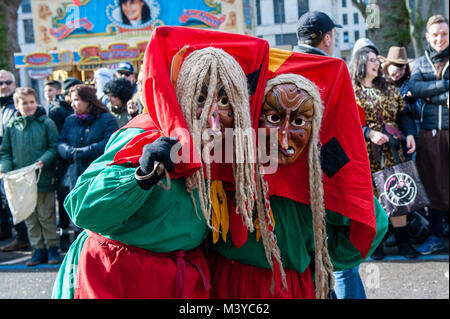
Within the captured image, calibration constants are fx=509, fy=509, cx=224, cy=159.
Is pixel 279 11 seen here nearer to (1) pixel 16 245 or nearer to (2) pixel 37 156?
(2) pixel 37 156

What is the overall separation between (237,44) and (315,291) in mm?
986

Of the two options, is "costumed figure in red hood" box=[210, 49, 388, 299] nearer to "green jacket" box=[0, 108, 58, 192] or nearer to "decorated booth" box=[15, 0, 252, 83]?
"green jacket" box=[0, 108, 58, 192]

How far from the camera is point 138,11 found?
19062 millimetres

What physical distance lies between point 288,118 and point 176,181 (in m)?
0.45

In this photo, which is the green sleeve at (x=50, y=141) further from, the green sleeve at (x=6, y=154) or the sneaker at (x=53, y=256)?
the sneaker at (x=53, y=256)

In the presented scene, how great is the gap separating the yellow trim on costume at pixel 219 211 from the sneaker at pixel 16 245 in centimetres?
431

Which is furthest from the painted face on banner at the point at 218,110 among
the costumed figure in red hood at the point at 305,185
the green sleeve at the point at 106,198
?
the green sleeve at the point at 106,198

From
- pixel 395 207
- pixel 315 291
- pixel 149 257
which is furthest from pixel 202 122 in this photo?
pixel 395 207

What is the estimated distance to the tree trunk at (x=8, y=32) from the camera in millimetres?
9266

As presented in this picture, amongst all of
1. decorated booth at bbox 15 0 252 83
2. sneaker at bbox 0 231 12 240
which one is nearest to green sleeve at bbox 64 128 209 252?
sneaker at bbox 0 231 12 240

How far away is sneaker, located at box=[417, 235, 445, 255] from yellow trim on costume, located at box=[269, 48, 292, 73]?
131 inches

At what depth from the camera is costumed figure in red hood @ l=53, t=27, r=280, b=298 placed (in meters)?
1.65
